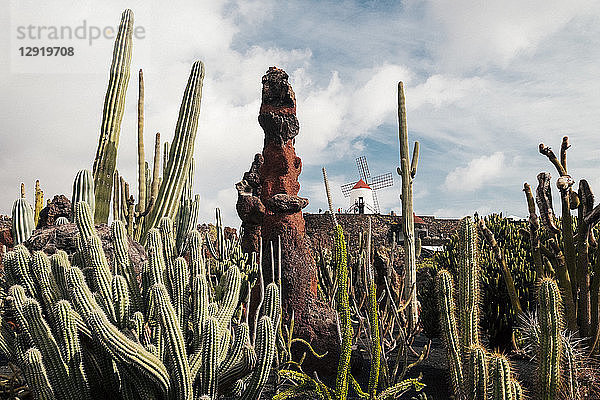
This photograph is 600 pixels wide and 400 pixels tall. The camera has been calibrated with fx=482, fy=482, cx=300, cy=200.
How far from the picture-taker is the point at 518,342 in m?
5.45

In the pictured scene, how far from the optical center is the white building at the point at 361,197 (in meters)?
28.6

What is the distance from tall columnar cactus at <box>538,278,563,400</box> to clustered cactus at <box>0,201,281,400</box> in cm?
142

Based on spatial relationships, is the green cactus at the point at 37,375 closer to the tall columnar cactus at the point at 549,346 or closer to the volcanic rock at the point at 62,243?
the volcanic rock at the point at 62,243

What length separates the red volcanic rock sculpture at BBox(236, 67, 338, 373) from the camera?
4578 millimetres

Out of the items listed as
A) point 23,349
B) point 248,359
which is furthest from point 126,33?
point 248,359

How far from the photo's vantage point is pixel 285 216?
5090mm

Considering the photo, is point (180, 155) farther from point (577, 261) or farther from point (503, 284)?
point (577, 261)

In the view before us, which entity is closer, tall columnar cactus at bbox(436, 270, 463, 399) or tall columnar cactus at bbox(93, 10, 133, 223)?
tall columnar cactus at bbox(436, 270, 463, 399)

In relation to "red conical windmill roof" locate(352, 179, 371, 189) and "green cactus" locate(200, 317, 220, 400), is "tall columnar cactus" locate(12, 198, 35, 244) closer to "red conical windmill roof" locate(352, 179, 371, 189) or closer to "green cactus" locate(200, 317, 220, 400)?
"green cactus" locate(200, 317, 220, 400)

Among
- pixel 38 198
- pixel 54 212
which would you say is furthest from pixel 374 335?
pixel 38 198

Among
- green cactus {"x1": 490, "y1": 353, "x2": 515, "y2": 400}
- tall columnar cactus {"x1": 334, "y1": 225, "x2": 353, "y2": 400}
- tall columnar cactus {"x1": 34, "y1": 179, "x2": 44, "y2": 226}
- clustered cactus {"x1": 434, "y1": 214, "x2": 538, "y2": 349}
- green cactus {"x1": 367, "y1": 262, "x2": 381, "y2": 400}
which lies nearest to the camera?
green cactus {"x1": 490, "y1": 353, "x2": 515, "y2": 400}

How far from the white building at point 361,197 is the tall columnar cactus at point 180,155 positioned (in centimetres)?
2287

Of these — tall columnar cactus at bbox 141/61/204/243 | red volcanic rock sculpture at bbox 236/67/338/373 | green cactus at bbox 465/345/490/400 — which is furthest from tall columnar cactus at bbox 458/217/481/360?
tall columnar cactus at bbox 141/61/204/243

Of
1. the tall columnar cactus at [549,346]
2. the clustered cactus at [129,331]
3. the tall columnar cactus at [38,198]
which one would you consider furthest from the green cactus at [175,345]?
the tall columnar cactus at [38,198]
